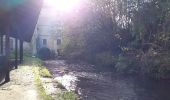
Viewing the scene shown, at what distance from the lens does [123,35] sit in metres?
44.0

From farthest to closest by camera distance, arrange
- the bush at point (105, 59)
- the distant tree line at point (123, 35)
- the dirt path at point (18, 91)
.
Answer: the bush at point (105, 59) < the distant tree line at point (123, 35) < the dirt path at point (18, 91)

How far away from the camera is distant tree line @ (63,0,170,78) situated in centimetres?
3027

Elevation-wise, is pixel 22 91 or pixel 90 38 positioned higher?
pixel 90 38

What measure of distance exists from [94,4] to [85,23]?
10.5ft

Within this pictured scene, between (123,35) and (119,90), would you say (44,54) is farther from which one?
(119,90)

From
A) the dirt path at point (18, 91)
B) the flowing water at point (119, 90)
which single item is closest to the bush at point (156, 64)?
the flowing water at point (119, 90)

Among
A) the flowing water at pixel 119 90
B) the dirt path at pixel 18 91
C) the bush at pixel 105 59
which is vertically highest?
the bush at pixel 105 59

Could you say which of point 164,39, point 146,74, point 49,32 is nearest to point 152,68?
point 146,74

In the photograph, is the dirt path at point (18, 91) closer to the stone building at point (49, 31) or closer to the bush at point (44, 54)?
the bush at point (44, 54)

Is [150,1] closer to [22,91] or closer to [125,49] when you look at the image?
[125,49]

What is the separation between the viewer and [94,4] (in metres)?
48.2

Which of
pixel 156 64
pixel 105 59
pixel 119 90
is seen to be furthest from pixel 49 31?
pixel 119 90

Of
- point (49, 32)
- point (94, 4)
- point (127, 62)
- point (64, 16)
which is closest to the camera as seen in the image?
point (127, 62)

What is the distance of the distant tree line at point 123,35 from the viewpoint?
30.3m
